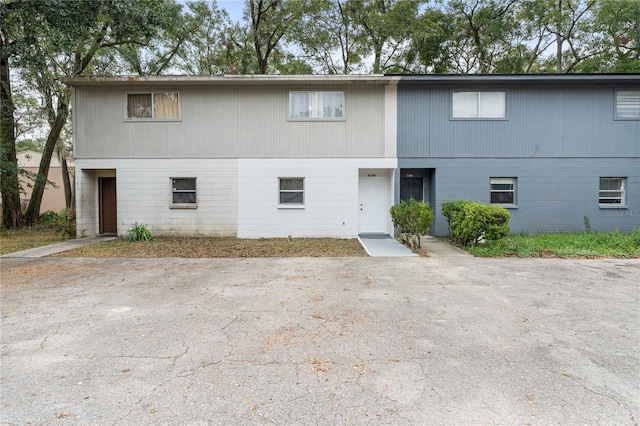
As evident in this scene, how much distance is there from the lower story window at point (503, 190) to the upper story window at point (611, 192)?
2.99m

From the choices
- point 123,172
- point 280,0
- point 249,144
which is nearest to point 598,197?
point 249,144

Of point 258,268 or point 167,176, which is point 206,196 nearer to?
point 167,176

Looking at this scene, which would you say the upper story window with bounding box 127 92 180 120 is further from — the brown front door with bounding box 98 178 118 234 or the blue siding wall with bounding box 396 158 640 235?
the blue siding wall with bounding box 396 158 640 235

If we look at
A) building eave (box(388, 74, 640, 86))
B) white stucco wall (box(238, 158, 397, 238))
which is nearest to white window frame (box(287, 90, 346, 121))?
white stucco wall (box(238, 158, 397, 238))

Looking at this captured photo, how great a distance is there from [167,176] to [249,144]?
303 centimetres

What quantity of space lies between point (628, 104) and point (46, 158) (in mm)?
23934

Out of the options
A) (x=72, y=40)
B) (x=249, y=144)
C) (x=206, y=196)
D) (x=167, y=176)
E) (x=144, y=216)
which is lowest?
(x=144, y=216)

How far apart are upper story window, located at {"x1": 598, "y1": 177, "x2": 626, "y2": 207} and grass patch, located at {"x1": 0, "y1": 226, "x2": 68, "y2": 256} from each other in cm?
1847

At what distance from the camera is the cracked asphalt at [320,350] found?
7.47 feet

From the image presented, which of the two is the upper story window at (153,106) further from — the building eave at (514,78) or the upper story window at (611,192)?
the upper story window at (611,192)

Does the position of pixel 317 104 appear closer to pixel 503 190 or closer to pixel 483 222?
pixel 483 222

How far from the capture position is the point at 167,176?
1097 cm

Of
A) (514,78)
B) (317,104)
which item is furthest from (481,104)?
(317,104)

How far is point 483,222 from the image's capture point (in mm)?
8125
